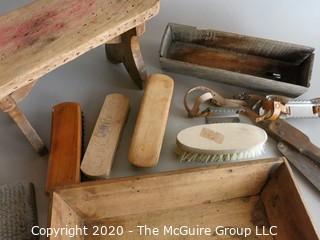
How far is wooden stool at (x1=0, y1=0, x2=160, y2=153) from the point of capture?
61 cm

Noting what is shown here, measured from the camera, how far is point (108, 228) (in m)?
0.71

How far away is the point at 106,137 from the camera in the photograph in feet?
2.60

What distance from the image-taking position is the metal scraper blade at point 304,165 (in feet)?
2.52

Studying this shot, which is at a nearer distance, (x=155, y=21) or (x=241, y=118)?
(x=241, y=118)

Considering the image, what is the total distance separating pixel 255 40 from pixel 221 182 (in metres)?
0.44

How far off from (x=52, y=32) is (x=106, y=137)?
0.26 meters

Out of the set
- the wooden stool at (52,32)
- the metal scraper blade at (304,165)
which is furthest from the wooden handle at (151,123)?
the metal scraper blade at (304,165)

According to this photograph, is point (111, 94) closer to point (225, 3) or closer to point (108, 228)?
point (108, 228)

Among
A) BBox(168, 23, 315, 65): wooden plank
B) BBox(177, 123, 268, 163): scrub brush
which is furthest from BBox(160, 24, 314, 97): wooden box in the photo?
BBox(177, 123, 268, 163): scrub brush

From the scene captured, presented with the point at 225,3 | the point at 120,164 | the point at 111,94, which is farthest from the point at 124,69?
the point at 225,3

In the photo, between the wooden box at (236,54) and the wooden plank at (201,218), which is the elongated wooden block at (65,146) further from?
the wooden box at (236,54)

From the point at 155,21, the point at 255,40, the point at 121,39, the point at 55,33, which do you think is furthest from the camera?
the point at 155,21

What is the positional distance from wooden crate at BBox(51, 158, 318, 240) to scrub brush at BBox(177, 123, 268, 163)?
0.23 feet

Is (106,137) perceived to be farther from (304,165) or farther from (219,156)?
(304,165)
